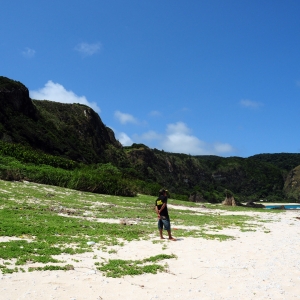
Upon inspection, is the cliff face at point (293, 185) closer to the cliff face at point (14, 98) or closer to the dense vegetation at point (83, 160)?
the dense vegetation at point (83, 160)

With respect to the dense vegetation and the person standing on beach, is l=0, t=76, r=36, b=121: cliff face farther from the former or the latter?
the person standing on beach

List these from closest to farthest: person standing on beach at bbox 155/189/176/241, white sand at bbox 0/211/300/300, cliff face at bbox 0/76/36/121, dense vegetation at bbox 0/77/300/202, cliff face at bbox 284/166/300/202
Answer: white sand at bbox 0/211/300/300, person standing on beach at bbox 155/189/176/241, dense vegetation at bbox 0/77/300/202, cliff face at bbox 0/76/36/121, cliff face at bbox 284/166/300/202

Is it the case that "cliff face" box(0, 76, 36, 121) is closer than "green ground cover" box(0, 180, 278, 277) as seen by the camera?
No

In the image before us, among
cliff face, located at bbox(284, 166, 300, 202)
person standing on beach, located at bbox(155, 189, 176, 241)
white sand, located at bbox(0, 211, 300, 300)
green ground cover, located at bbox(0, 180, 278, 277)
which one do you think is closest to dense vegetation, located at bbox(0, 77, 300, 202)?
cliff face, located at bbox(284, 166, 300, 202)

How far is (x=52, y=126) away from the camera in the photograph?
303 ft

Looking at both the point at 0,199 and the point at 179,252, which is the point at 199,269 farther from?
the point at 0,199

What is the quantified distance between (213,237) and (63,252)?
7659 millimetres

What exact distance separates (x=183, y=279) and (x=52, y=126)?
88.1 m

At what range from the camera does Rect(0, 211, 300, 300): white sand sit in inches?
309

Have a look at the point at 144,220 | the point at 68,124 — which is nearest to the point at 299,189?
the point at 68,124

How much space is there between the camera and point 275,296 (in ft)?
26.7

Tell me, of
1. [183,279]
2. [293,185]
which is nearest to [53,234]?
[183,279]

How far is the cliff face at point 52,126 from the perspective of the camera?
7331 centimetres

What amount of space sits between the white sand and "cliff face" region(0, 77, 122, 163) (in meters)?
56.9
